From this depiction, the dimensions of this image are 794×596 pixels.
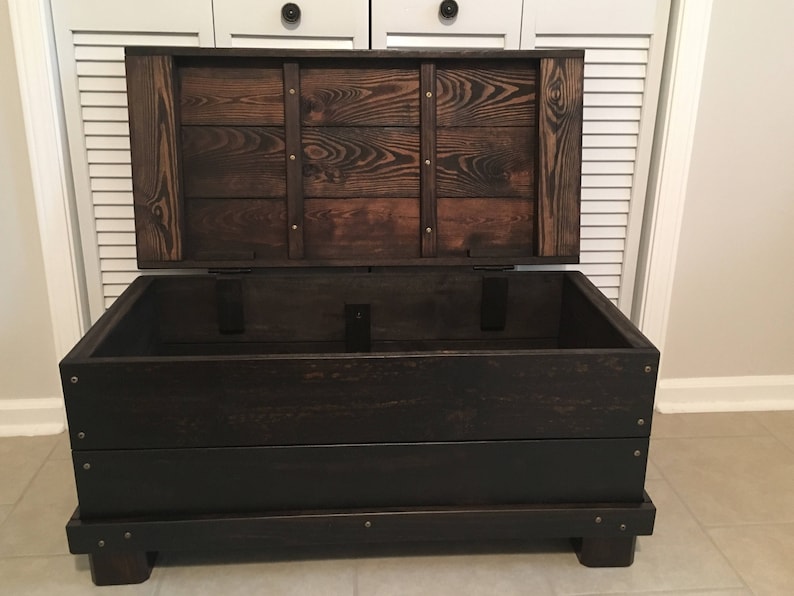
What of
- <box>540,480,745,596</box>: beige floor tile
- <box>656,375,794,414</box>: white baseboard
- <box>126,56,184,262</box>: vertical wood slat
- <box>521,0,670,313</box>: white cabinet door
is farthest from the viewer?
<box>656,375,794,414</box>: white baseboard

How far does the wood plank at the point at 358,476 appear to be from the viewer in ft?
3.71

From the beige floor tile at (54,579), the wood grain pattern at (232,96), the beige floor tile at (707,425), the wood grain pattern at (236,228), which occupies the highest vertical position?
the wood grain pattern at (232,96)

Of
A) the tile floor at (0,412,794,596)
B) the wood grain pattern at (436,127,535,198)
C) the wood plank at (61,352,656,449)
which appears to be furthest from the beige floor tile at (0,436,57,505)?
the wood grain pattern at (436,127,535,198)

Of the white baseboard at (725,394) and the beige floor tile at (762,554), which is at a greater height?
the white baseboard at (725,394)

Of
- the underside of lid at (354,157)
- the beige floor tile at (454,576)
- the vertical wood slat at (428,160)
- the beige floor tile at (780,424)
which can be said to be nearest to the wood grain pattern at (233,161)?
the underside of lid at (354,157)

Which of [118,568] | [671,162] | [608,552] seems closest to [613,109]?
[671,162]

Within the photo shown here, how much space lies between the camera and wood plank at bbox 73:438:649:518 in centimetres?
113

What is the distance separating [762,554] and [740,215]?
0.77 meters

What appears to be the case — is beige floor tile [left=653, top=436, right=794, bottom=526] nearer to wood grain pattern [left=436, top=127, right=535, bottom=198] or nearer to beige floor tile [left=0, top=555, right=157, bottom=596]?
wood grain pattern [left=436, top=127, right=535, bottom=198]

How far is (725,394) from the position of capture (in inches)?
70.1

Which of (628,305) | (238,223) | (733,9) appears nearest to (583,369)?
(628,305)

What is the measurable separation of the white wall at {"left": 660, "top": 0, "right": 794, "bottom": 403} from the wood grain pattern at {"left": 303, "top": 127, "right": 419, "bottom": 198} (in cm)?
67

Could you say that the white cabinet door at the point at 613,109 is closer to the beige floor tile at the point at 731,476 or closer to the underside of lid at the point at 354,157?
the underside of lid at the point at 354,157

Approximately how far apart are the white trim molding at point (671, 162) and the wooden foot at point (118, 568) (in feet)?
3.96
